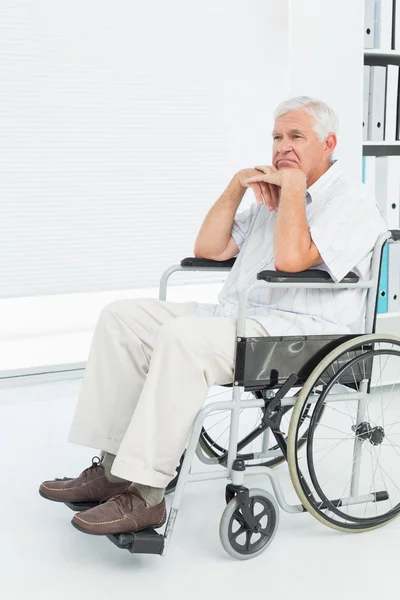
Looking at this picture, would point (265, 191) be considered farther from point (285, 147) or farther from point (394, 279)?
point (394, 279)

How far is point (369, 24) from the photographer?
11.0 ft

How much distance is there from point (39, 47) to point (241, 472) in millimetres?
2453

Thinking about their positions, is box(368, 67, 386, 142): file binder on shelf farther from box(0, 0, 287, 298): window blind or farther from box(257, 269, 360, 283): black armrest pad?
→ box(257, 269, 360, 283): black armrest pad

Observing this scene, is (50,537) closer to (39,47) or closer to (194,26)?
(39,47)

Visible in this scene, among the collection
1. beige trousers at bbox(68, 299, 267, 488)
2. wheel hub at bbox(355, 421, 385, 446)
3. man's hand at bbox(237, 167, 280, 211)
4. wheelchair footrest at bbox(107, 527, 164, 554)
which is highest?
man's hand at bbox(237, 167, 280, 211)

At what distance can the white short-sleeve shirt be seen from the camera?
2.12 m

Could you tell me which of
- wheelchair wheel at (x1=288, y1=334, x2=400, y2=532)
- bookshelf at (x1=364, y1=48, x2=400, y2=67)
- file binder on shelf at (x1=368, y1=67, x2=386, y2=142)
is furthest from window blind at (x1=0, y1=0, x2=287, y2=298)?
wheelchair wheel at (x1=288, y1=334, x2=400, y2=532)

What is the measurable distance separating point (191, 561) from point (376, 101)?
83.5 inches

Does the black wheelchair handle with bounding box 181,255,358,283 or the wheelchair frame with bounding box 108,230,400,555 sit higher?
the black wheelchair handle with bounding box 181,255,358,283

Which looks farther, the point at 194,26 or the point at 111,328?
the point at 194,26

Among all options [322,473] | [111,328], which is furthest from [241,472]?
[322,473]

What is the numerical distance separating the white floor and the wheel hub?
0.24m

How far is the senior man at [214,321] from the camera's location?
1948mm

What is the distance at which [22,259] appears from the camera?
3928 millimetres
